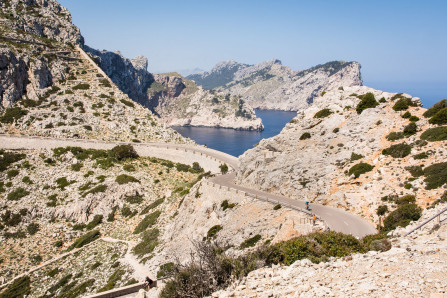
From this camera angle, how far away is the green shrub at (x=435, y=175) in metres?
25.5

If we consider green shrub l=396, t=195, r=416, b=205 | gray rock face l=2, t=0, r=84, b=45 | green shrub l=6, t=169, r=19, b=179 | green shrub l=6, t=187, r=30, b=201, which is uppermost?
gray rock face l=2, t=0, r=84, b=45

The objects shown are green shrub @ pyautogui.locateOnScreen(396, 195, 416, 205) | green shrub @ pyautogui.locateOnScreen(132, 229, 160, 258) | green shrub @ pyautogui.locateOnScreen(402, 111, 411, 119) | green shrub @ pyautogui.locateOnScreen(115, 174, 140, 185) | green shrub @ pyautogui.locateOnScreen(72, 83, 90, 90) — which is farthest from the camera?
green shrub @ pyautogui.locateOnScreen(72, 83, 90, 90)

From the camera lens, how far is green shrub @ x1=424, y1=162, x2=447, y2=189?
25.5 m

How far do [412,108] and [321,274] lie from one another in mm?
35094

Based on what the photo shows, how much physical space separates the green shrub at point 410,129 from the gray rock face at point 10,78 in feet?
296

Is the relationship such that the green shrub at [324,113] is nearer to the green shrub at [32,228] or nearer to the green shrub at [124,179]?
the green shrub at [124,179]

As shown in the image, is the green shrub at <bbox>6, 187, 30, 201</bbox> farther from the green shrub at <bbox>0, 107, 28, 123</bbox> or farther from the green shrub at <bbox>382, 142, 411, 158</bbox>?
the green shrub at <bbox>382, 142, 411, 158</bbox>

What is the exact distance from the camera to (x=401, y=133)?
115 feet

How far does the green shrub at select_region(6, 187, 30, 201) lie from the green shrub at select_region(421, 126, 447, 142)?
6553 centimetres

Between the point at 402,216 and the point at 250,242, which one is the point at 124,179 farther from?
the point at 402,216

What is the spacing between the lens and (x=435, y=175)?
26469 millimetres

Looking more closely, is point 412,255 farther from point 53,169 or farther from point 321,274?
point 53,169

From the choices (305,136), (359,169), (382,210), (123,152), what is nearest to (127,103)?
(123,152)

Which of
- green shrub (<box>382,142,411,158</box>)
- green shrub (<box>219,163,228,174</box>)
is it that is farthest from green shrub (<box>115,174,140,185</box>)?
green shrub (<box>382,142,411,158</box>)
